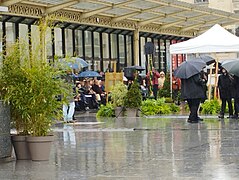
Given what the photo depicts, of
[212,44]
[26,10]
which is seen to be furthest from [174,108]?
[26,10]

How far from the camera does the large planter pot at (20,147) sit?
11.7 meters

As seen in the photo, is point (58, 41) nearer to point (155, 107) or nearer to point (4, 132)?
point (155, 107)

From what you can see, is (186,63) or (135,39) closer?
(186,63)

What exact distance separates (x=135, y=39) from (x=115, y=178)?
31.0m

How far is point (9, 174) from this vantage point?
404 inches

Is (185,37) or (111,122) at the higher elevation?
(185,37)

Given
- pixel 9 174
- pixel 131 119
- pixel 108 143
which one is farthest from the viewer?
pixel 131 119

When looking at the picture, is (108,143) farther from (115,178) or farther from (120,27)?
(120,27)

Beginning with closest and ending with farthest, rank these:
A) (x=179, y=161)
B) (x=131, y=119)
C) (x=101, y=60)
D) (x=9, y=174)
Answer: (x=9, y=174), (x=179, y=161), (x=131, y=119), (x=101, y=60)

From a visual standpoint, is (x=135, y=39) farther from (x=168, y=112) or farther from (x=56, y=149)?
(x=56, y=149)

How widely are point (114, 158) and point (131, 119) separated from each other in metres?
10.2

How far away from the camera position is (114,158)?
39.0ft

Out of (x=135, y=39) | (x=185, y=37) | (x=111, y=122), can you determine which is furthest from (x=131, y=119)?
(x=185, y=37)

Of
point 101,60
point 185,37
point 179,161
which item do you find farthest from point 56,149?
point 185,37
